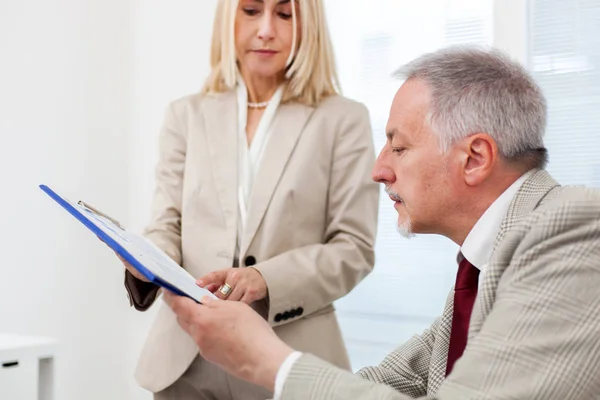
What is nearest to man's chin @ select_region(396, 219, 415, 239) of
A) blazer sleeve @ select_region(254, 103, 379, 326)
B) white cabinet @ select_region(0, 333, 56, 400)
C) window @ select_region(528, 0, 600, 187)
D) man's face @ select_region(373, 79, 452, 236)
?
man's face @ select_region(373, 79, 452, 236)

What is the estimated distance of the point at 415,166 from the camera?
1426 mm

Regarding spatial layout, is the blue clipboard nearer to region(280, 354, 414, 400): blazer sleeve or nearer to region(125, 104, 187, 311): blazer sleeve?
region(280, 354, 414, 400): blazer sleeve

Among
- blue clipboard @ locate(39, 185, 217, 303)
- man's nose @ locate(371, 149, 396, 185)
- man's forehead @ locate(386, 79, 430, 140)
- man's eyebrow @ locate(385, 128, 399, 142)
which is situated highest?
man's forehead @ locate(386, 79, 430, 140)

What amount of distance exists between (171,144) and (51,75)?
134cm

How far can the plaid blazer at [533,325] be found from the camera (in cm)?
106

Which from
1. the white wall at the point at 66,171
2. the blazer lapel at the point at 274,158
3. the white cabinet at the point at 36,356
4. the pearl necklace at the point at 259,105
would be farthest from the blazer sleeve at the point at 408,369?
the white wall at the point at 66,171

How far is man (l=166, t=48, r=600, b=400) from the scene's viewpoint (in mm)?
1070

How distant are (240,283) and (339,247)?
0.31 m

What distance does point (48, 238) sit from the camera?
334 centimetres

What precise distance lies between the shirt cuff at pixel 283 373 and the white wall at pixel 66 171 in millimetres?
2234

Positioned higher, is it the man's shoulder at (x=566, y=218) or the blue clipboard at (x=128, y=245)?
the man's shoulder at (x=566, y=218)

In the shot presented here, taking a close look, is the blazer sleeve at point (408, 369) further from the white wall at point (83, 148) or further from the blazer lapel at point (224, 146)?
the white wall at point (83, 148)

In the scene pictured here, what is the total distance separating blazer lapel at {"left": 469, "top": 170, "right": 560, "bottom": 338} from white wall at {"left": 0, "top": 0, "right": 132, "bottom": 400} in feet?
7.74

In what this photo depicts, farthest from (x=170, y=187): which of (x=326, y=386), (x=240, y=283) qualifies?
(x=326, y=386)
